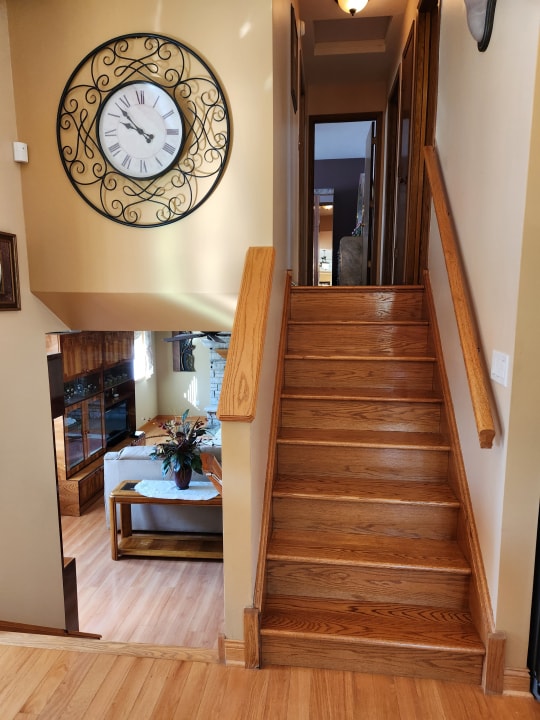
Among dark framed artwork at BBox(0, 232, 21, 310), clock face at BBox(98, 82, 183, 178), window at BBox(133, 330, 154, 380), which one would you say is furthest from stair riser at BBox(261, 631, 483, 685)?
window at BBox(133, 330, 154, 380)

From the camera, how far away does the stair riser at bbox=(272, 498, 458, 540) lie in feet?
6.70

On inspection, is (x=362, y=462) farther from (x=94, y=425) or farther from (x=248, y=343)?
(x=94, y=425)

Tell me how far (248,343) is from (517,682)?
1.54 meters

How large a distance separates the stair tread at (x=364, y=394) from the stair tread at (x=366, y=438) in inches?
7.0

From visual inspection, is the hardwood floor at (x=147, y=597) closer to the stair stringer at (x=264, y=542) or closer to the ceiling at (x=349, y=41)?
the stair stringer at (x=264, y=542)

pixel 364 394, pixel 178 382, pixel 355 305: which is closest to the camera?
pixel 364 394

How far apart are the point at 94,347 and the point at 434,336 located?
471cm

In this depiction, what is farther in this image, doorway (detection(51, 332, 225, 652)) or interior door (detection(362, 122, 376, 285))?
interior door (detection(362, 122, 376, 285))

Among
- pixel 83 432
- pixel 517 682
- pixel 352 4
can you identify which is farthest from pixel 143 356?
pixel 517 682

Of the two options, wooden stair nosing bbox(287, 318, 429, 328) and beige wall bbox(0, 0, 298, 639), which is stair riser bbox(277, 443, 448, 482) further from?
wooden stair nosing bbox(287, 318, 429, 328)

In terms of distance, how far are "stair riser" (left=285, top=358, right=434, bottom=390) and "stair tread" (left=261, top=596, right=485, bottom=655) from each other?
1192mm

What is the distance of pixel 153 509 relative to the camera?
15.1 feet

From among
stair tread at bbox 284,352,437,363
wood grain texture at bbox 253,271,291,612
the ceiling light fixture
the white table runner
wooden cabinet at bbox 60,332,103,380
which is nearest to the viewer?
wood grain texture at bbox 253,271,291,612

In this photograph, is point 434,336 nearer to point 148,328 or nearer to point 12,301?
point 148,328
